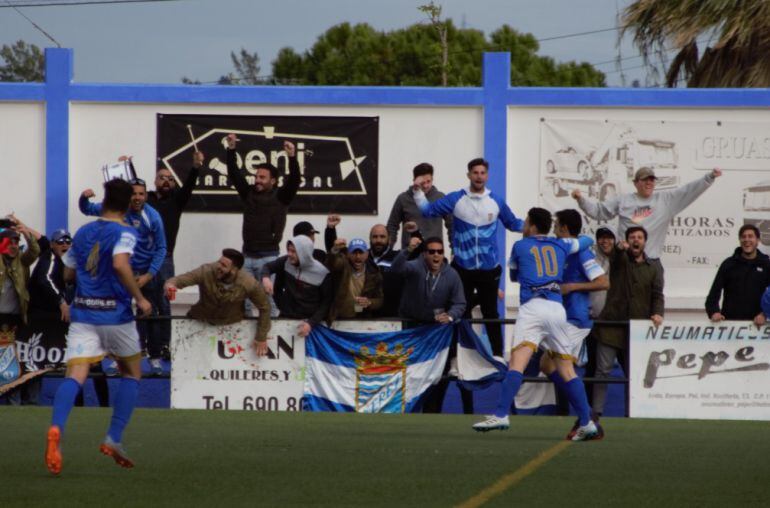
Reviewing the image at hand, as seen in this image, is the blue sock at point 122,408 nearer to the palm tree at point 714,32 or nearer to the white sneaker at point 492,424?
the white sneaker at point 492,424

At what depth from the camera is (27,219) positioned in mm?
18453

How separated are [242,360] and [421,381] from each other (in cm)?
193

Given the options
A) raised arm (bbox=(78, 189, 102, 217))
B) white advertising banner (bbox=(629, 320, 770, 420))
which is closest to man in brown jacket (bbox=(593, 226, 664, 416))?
white advertising banner (bbox=(629, 320, 770, 420))

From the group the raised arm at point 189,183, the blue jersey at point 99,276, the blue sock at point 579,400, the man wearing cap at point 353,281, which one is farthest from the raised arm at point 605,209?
the blue jersey at point 99,276

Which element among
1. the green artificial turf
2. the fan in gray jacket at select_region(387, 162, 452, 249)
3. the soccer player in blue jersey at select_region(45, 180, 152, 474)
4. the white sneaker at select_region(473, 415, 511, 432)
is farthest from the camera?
the fan in gray jacket at select_region(387, 162, 452, 249)

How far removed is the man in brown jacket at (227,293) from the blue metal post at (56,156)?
3.51 m

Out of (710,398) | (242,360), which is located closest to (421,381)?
(242,360)

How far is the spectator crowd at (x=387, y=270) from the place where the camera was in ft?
50.7

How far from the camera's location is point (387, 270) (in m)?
16.3

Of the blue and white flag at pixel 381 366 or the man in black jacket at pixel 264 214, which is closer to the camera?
the blue and white flag at pixel 381 366

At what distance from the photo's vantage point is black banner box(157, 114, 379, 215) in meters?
18.4

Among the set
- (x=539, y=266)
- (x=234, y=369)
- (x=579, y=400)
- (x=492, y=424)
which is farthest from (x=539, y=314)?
(x=234, y=369)

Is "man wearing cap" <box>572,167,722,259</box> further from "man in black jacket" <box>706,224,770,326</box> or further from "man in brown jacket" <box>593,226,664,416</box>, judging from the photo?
"man in black jacket" <box>706,224,770,326</box>

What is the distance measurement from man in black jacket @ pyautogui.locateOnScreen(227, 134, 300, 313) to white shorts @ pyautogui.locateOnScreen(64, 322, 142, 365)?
6.89 meters
